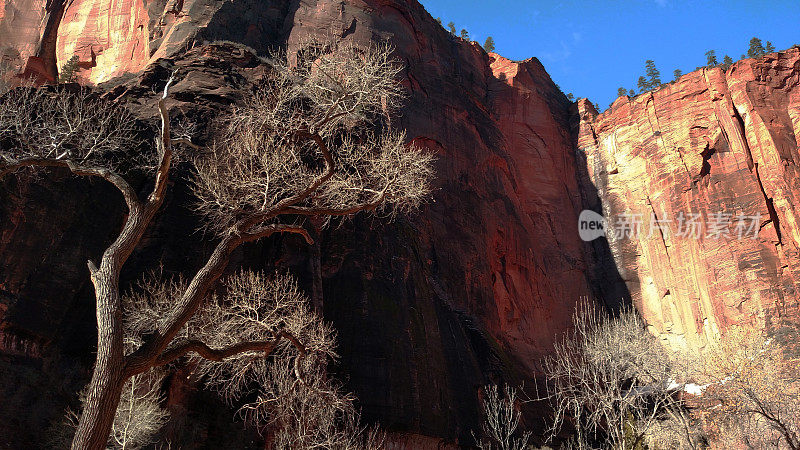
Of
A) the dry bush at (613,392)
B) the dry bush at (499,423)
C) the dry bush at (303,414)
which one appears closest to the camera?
the dry bush at (303,414)

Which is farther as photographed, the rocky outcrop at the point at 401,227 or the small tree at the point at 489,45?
the small tree at the point at 489,45

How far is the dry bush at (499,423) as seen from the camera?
71.4ft

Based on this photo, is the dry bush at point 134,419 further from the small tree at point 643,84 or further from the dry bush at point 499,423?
the small tree at point 643,84

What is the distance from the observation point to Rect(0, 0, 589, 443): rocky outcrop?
1756cm

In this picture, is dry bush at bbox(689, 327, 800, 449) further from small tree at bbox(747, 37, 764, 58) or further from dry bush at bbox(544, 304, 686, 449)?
small tree at bbox(747, 37, 764, 58)

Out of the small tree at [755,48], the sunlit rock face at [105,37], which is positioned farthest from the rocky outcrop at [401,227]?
the small tree at [755,48]

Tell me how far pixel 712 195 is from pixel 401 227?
27219 mm

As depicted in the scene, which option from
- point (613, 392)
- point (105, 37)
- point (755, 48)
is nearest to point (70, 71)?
point (105, 37)

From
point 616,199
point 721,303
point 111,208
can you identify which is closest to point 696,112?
point 616,199

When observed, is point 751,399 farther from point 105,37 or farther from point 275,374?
point 105,37

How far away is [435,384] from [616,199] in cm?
3182

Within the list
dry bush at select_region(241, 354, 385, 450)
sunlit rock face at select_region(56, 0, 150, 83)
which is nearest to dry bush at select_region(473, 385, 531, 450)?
dry bush at select_region(241, 354, 385, 450)

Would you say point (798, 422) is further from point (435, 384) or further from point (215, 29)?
point (215, 29)

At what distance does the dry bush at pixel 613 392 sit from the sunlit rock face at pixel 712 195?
12.5 ft
